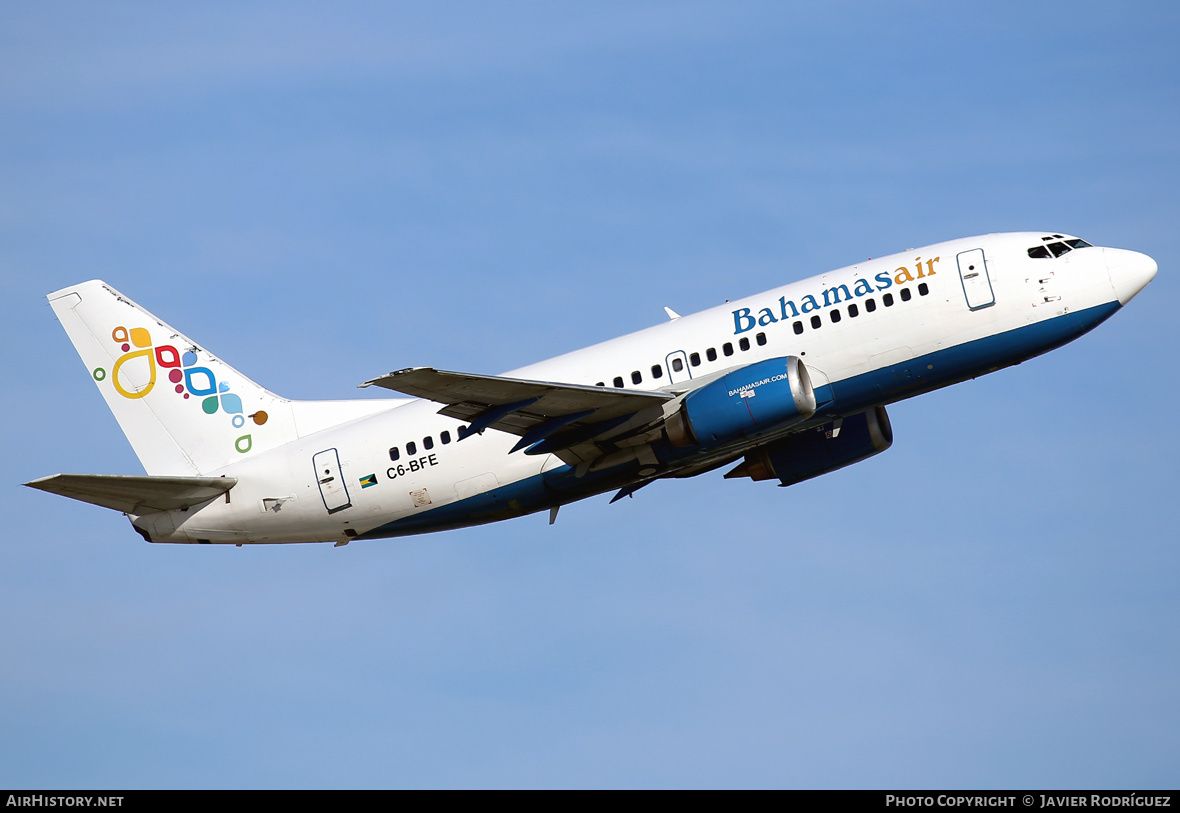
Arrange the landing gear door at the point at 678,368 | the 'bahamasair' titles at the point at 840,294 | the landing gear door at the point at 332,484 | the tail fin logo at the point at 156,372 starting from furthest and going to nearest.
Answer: the tail fin logo at the point at 156,372 → the landing gear door at the point at 332,484 → the landing gear door at the point at 678,368 → the 'bahamasair' titles at the point at 840,294

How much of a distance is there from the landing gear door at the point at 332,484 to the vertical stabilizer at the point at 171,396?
7.92 ft

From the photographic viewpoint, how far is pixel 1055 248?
1545 inches

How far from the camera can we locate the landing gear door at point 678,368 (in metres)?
39.8

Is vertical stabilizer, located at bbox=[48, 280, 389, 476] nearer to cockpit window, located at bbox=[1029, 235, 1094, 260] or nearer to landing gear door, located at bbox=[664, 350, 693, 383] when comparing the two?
landing gear door, located at bbox=[664, 350, 693, 383]

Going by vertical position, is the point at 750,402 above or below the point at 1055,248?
below

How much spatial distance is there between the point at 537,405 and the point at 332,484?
27.3ft

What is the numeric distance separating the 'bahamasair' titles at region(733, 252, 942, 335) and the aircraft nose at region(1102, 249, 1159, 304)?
499 cm

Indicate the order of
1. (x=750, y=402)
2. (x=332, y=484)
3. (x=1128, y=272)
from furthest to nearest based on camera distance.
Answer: (x=332, y=484)
(x=1128, y=272)
(x=750, y=402)

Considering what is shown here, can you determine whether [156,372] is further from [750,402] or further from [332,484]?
[750,402]

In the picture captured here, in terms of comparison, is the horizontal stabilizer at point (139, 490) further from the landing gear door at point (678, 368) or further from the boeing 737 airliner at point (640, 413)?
the landing gear door at point (678, 368)

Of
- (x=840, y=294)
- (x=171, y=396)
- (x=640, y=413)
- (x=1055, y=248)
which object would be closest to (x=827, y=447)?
(x=840, y=294)

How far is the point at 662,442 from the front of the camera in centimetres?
3947

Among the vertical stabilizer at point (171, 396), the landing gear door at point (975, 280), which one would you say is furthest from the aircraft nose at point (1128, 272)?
the vertical stabilizer at point (171, 396)
